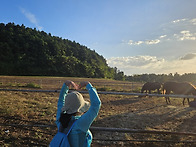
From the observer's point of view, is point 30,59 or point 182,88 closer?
point 182,88

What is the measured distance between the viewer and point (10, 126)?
A: 5215 mm

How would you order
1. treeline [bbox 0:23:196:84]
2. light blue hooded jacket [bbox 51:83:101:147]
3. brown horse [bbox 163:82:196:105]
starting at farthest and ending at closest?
treeline [bbox 0:23:196:84]
brown horse [bbox 163:82:196:105]
light blue hooded jacket [bbox 51:83:101:147]

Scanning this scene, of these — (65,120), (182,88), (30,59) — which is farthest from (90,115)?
(30,59)

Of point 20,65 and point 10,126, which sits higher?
point 20,65

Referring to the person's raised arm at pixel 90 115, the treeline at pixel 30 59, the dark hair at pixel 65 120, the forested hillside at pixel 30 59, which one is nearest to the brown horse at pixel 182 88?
the person's raised arm at pixel 90 115

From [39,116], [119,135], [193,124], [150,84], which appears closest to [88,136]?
[119,135]

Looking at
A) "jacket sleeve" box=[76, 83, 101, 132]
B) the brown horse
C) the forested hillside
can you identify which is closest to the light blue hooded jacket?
"jacket sleeve" box=[76, 83, 101, 132]

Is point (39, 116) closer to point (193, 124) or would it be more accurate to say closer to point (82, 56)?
point (193, 124)

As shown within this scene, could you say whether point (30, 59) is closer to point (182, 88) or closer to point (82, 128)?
point (182, 88)

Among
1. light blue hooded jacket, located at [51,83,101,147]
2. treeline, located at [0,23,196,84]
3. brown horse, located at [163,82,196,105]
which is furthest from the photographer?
treeline, located at [0,23,196,84]

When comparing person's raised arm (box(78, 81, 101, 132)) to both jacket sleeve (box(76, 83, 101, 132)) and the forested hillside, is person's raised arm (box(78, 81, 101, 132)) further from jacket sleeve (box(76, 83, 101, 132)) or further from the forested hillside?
the forested hillside

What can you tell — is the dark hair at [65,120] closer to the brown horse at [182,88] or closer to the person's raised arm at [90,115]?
the person's raised arm at [90,115]

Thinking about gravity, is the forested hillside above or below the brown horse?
above

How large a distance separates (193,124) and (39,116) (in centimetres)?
710
